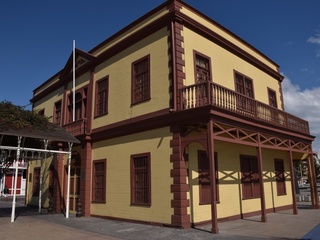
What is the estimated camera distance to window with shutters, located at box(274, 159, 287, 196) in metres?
17.3

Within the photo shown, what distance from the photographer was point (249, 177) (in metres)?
14.8

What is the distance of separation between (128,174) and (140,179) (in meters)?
0.80

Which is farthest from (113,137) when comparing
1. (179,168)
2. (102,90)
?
(179,168)

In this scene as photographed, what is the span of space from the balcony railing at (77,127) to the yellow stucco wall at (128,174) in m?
1.24

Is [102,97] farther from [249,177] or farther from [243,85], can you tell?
[249,177]

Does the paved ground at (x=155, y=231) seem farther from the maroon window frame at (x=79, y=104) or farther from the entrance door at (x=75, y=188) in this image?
the maroon window frame at (x=79, y=104)

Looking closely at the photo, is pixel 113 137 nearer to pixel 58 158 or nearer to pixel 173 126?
pixel 173 126

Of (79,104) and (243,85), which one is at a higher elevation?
(243,85)

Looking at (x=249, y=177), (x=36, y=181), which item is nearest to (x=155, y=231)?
(x=249, y=177)

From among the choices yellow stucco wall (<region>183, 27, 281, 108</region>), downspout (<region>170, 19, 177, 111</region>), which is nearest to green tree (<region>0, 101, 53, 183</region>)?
downspout (<region>170, 19, 177, 111</region>)

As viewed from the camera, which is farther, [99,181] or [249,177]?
[99,181]

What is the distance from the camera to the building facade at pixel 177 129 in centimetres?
1116

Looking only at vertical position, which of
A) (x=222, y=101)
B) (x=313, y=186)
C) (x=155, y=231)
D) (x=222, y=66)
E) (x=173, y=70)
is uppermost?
(x=222, y=66)

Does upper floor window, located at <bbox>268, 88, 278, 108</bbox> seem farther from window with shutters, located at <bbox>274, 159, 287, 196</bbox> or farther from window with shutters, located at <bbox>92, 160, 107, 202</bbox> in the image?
window with shutters, located at <bbox>92, 160, 107, 202</bbox>
